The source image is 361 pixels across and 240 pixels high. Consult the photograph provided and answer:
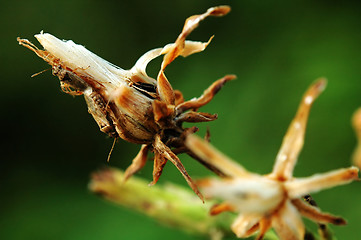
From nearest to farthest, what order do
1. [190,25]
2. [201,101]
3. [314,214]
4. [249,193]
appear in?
[249,193], [314,214], [190,25], [201,101]

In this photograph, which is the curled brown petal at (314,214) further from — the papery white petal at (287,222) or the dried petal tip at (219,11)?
the dried petal tip at (219,11)

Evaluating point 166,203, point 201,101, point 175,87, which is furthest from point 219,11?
point 175,87

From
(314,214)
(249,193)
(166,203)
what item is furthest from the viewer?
(166,203)

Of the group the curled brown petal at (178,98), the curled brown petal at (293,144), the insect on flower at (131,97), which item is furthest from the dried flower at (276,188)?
the curled brown petal at (178,98)

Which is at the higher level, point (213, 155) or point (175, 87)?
→ point (213, 155)

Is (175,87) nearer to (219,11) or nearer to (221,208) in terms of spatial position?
(219,11)

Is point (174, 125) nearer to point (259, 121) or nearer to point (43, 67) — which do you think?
point (259, 121)

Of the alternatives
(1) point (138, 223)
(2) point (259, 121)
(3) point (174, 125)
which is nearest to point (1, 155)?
(1) point (138, 223)
